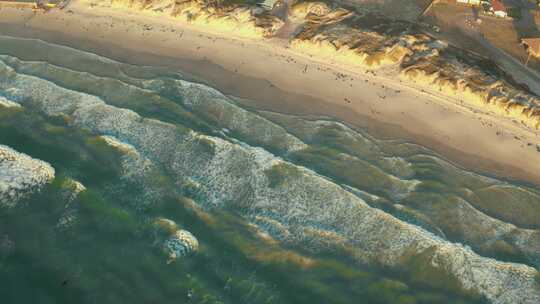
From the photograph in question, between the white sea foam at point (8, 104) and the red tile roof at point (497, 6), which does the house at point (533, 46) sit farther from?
the white sea foam at point (8, 104)

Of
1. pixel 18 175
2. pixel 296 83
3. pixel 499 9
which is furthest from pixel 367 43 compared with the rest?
pixel 18 175

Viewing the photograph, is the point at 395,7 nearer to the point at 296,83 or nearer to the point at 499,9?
the point at 499,9

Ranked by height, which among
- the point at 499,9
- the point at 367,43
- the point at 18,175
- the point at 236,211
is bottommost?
the point at 236,211

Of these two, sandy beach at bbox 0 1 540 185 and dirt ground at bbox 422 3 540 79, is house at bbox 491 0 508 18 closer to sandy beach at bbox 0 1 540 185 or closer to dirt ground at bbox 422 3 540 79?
dirt ground at bbox 422 3 540 79

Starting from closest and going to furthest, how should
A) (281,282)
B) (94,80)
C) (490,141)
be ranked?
(281,282), (490,141), (94,80)

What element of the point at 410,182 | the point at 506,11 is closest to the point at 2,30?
the point at 410,182

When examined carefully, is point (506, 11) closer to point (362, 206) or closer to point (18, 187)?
point (362, 206)
